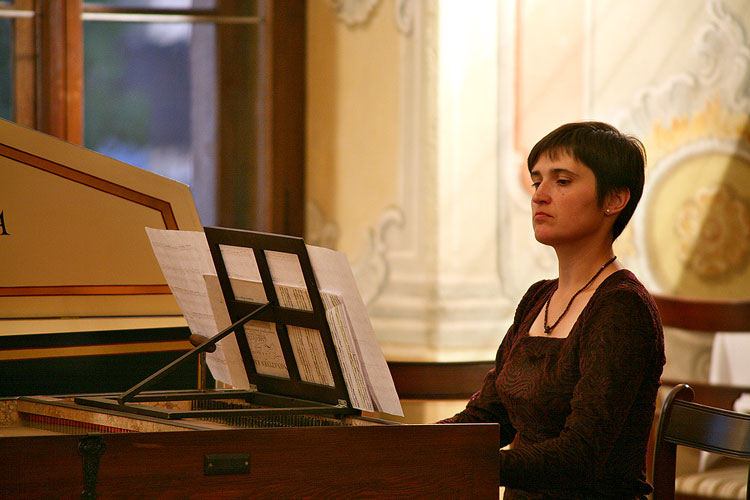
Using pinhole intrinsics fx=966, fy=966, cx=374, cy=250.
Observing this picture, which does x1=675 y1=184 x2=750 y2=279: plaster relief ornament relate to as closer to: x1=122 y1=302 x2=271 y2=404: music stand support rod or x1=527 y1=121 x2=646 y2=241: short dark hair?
x1=527 y1=121 x2=646 y2=241: short dark hair

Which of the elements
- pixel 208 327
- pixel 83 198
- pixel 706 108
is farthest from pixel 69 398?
pixel 706 108

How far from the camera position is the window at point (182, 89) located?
3.36 metres

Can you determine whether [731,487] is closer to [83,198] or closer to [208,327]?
[208,327]

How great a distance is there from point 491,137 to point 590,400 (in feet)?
5.99

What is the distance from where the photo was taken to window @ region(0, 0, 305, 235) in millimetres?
3355

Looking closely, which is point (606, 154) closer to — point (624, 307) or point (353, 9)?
point (624, 307)

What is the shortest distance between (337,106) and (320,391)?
192 cm

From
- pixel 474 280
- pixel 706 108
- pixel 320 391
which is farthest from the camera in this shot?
pixel 706 108

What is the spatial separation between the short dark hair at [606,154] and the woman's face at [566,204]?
0.01 meters

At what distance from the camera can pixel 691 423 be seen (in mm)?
1674

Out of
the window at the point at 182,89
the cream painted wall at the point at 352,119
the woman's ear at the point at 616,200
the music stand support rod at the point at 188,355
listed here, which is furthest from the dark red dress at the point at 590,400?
the window at the point at 182,89

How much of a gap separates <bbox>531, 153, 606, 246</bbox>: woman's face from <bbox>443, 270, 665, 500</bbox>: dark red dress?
Result: 0.10 m

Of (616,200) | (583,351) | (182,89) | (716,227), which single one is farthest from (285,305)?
(716,227)

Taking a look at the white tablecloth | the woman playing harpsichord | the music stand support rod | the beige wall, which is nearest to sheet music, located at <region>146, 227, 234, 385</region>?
the music stand support rod
